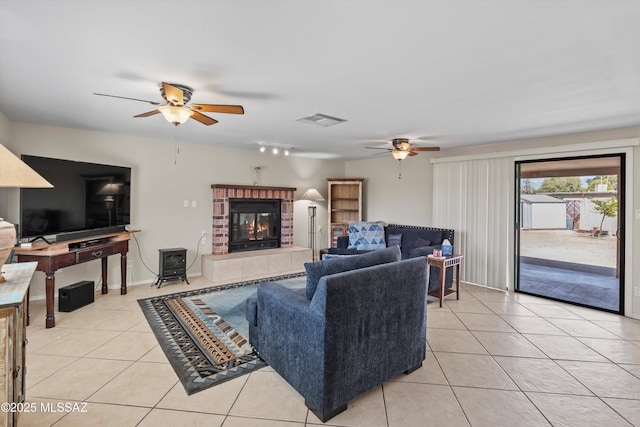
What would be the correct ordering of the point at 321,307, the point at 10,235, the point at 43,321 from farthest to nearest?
the point at 43,321
the point at 321,307
the point at 10,235

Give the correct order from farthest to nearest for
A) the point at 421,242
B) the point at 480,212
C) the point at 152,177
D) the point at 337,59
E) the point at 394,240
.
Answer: the point at 394,240 → the point at 421,242 → the point at 480,212 → the point at 152,177 → the point at 337,59

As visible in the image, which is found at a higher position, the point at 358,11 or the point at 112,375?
the point at 358,11

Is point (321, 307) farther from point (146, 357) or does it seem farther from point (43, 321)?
point (43, 321)

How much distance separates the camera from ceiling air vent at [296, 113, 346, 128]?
3504mm

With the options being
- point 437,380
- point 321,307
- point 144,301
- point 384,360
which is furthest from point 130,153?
point 437,380

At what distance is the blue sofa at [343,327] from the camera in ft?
6.09

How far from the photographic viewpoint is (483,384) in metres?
2.28

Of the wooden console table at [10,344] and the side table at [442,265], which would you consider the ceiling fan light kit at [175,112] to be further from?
the side table at [442,265]

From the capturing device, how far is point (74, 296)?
3623mm

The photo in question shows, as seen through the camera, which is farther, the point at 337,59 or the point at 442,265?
the point at 442,265

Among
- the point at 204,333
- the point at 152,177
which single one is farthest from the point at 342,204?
the point at 204,333

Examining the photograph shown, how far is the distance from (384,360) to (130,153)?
4555 mm

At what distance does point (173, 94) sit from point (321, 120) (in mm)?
1704

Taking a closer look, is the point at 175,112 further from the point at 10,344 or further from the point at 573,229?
the point at 573,229
